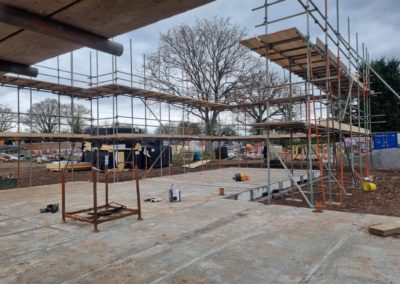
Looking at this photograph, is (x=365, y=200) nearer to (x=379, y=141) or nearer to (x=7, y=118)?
(x=379, y=141)

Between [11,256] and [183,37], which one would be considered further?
[183,37]

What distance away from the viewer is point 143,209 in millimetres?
7488

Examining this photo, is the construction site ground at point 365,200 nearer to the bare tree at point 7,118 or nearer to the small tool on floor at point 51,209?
the small tool on floor at point 51,209

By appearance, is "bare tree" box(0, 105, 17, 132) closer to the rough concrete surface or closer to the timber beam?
the rough concrete surface

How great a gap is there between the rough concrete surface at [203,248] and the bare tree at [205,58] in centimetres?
2162

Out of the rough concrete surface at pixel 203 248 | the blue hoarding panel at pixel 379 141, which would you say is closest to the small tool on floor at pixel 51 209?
the rough concrete surface at pixel 203 248

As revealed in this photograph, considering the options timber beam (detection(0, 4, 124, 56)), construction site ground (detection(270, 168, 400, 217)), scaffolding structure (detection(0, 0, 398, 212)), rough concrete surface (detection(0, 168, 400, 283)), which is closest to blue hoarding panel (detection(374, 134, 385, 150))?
scaffolding structure (detection(0, 0, 398, 212))

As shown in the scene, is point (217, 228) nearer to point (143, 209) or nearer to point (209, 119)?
point (143, 209)

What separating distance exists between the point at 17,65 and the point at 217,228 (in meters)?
4.17

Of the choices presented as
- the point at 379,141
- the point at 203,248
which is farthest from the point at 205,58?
the point at 203,248

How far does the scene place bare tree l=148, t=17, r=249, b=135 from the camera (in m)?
28.0

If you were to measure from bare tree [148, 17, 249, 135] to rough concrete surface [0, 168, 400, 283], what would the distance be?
21620 millimetres

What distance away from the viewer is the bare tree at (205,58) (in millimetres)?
27984

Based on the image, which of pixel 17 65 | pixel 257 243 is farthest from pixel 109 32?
pixel 257 243
